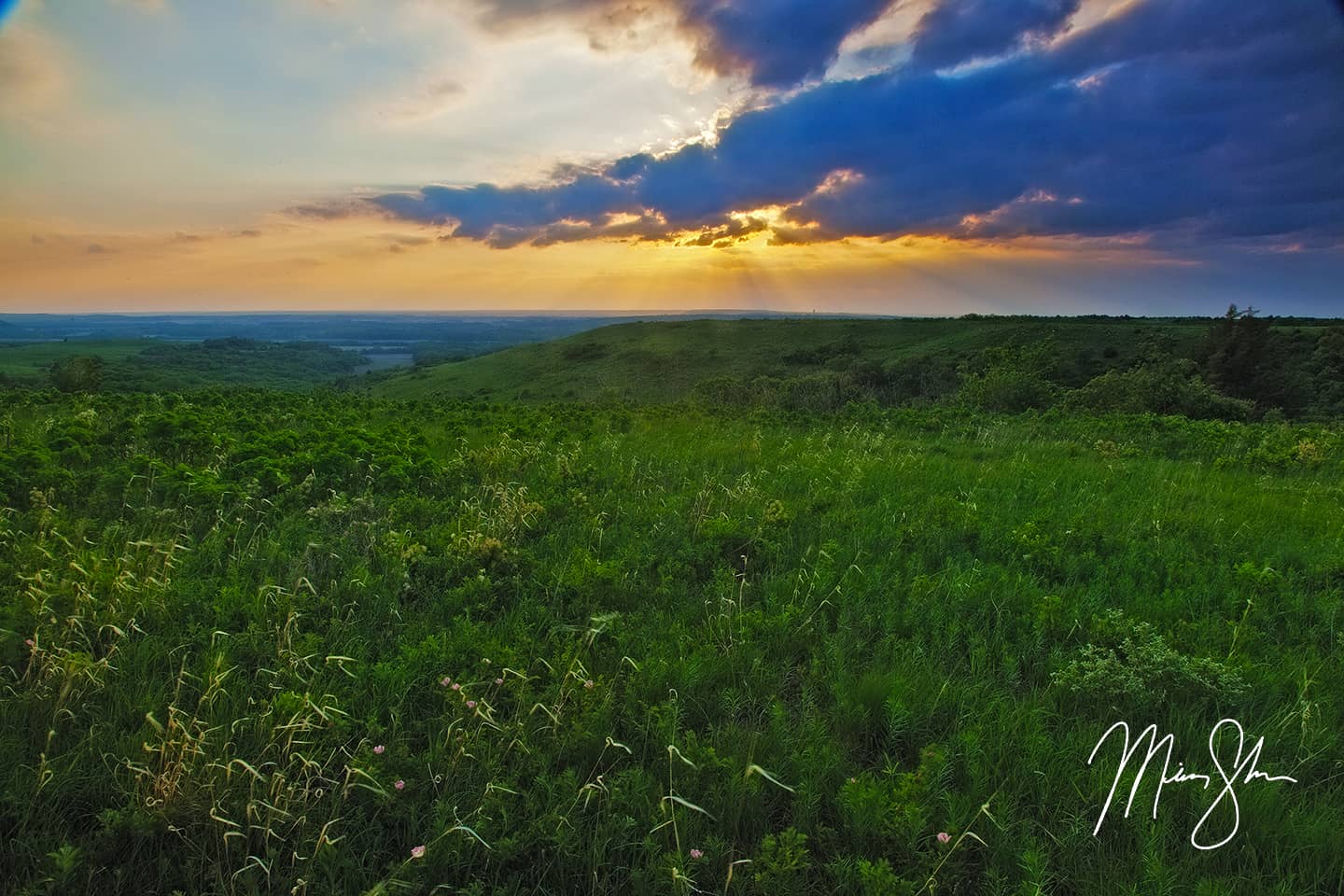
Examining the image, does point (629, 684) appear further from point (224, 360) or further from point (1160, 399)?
point (224, 360)

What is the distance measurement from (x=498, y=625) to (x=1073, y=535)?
225 inches

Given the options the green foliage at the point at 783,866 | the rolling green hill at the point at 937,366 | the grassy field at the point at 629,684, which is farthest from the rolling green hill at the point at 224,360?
the green foliage at the point at 783,866

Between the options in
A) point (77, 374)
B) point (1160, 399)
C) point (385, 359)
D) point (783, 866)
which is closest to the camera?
point (783, 866)

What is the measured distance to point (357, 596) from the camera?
14.6 feet

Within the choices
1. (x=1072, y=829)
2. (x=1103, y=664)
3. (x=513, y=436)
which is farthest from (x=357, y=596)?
(x=513, y=436)

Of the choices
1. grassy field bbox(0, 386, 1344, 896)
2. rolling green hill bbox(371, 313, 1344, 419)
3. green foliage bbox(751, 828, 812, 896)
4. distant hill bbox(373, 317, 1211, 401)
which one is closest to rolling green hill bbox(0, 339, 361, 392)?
distant hill bbox(373, 317, 1211, 401)
